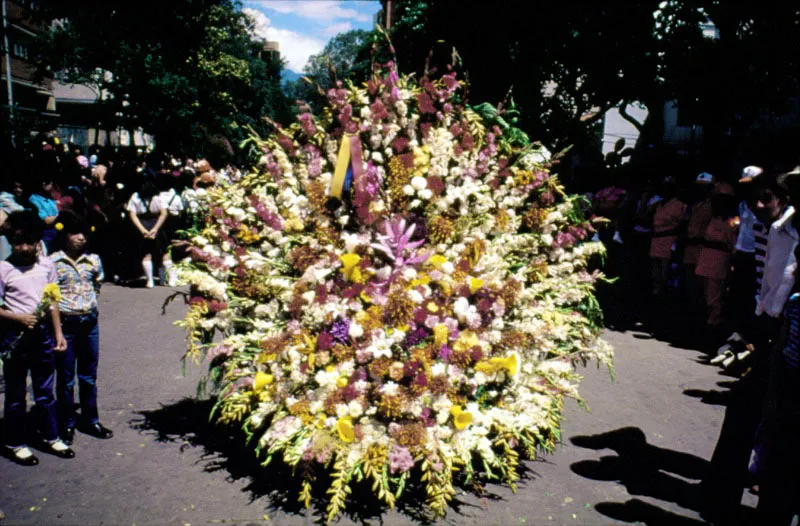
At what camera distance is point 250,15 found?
49594 millimetres

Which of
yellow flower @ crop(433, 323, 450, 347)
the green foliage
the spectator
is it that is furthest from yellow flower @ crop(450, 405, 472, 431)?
the green foliage

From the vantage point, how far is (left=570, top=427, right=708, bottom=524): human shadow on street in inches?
167

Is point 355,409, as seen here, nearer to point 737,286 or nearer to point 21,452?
point 21,452

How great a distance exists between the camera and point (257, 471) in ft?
14.9

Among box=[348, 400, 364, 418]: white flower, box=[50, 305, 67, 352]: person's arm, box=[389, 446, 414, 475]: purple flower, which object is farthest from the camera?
box=[50, 305, 67, 352]: person's arm

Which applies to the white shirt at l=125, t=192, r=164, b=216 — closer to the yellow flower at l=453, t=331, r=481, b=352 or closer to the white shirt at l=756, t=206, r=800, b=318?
the yellow flower at l=453, t=331, r=481, b=352

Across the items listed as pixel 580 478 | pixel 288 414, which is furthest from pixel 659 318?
pixel 288 414

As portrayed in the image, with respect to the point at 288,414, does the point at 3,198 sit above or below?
above

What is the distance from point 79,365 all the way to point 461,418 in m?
3.08

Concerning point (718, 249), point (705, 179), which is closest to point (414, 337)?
point (718, 249)

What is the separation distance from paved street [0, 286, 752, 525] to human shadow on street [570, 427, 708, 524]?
0.04 feet

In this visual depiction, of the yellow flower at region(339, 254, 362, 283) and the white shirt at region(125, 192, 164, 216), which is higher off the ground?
the yellow flower at region(339, 254, 362, 283)

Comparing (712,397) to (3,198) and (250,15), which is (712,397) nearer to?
(3,198)

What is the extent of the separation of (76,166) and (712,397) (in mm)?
10284
